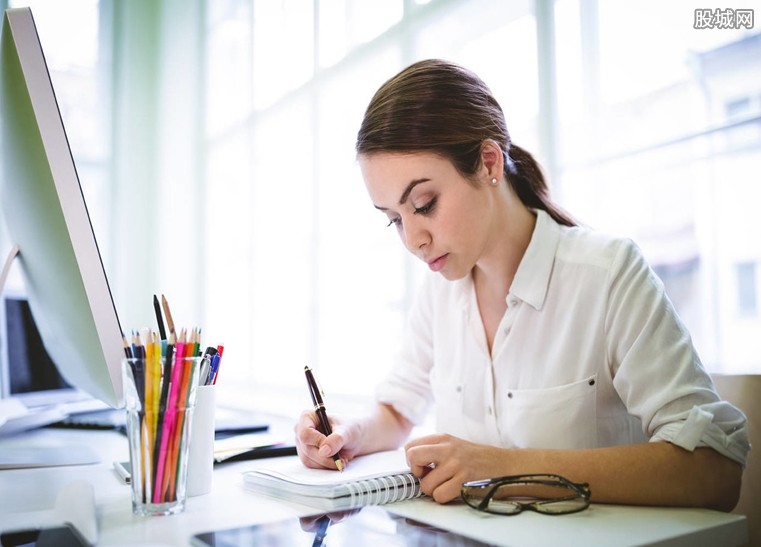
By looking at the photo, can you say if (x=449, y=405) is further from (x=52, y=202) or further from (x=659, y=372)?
(x=52, y=202)

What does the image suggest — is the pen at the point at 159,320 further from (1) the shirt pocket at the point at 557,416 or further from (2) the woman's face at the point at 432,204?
(1) the shirt pocket at the point at 557,416

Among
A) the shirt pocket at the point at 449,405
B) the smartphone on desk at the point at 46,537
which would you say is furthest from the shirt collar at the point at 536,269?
the smartphone on desk at the point at 46,537

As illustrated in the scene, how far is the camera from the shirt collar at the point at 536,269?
3.69 ft

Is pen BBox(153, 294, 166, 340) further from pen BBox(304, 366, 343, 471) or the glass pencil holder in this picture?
pen BBox(304, 366, 343, 471)

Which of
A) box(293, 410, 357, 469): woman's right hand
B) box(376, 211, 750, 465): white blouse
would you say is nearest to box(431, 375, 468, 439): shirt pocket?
box(376, 211, 750, 465): white blouse

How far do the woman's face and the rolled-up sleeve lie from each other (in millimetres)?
252

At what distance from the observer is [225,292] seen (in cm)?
356

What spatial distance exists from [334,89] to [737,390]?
6.96 ft

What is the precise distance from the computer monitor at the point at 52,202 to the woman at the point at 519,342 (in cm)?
35

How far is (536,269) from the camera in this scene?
3.74ft

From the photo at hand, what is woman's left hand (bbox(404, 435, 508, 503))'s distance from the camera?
2.60 feet

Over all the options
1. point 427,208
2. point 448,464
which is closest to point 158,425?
point 448,464

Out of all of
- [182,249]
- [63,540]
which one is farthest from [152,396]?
[182,249]

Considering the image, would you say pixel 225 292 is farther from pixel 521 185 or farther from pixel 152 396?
pixel 152 396
